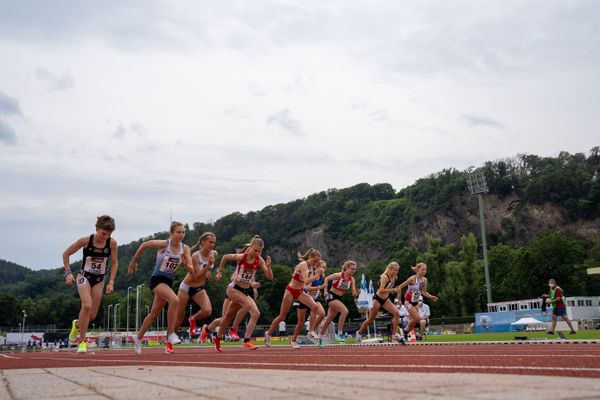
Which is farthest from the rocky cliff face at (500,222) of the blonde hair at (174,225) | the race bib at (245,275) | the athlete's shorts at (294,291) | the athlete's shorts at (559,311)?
the blonde hair at (174,225)

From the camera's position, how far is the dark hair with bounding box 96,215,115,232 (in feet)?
39.2

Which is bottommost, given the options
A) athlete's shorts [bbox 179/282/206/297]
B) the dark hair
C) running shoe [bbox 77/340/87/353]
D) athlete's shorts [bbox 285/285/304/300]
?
running shoe [bbox 77/340/87/353]

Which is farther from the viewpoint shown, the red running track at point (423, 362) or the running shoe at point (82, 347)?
the running shoe at point (82, 347)

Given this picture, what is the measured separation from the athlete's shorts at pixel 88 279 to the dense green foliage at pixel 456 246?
75.7 metres

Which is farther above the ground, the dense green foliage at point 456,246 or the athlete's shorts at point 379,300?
the dense green foliage at point 456,246

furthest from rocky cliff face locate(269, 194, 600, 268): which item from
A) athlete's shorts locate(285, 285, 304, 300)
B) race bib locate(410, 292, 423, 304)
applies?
athlete's shorts locate(285, 285, 304, 300)

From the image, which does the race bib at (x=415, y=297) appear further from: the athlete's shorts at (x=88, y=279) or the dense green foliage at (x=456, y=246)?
the dense green foliage at (x=456, y=246)

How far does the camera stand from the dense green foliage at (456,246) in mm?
88375

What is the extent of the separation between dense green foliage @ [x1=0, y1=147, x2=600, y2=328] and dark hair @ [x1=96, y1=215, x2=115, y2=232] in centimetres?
7583

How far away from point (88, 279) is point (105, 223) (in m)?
1.15

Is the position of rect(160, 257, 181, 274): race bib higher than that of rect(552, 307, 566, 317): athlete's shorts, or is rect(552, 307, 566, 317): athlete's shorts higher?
rect(160, 257, 181, 274): race bib

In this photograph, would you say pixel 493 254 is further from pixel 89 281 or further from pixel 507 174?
pixel 89 281

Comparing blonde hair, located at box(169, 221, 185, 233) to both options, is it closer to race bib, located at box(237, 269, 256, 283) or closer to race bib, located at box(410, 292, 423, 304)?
race bib, located at box(237, 269, 256, 283)

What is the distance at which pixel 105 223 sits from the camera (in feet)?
39.2
